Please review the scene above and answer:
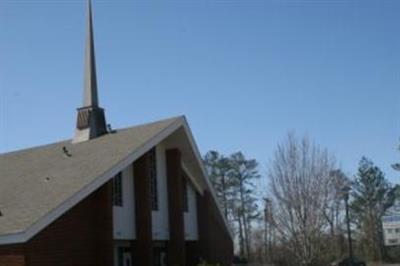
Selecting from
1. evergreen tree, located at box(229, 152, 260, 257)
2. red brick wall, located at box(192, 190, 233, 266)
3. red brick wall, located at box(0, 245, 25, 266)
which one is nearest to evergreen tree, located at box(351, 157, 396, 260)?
evergreen tree, located at box(229, 152, 260, 257)

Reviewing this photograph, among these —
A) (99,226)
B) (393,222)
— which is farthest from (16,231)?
(393,222)

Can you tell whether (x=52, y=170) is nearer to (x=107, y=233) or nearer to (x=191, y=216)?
(x=107, y=233)

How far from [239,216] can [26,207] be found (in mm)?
54011

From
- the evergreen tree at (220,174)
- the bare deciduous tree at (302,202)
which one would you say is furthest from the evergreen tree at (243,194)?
the bare deciduous tree at (302,202)

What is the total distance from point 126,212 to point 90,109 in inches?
233

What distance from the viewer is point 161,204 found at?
25484 millimetres

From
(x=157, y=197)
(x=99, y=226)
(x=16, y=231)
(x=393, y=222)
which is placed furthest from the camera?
(x=393, y=222)

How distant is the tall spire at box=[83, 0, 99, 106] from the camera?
27.8 meters

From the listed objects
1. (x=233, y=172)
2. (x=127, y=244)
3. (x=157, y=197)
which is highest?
(x=233, y=172)

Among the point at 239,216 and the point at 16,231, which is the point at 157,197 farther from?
the point at 239,216

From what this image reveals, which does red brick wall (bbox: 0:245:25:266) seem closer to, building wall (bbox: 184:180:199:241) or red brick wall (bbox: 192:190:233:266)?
building wall (bbox: 184:180:199:241)

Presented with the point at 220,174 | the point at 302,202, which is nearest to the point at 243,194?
the point at 220,174

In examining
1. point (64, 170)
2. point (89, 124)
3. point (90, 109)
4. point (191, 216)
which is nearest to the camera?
point (64, 170)

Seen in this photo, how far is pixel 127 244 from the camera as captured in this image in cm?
2377
